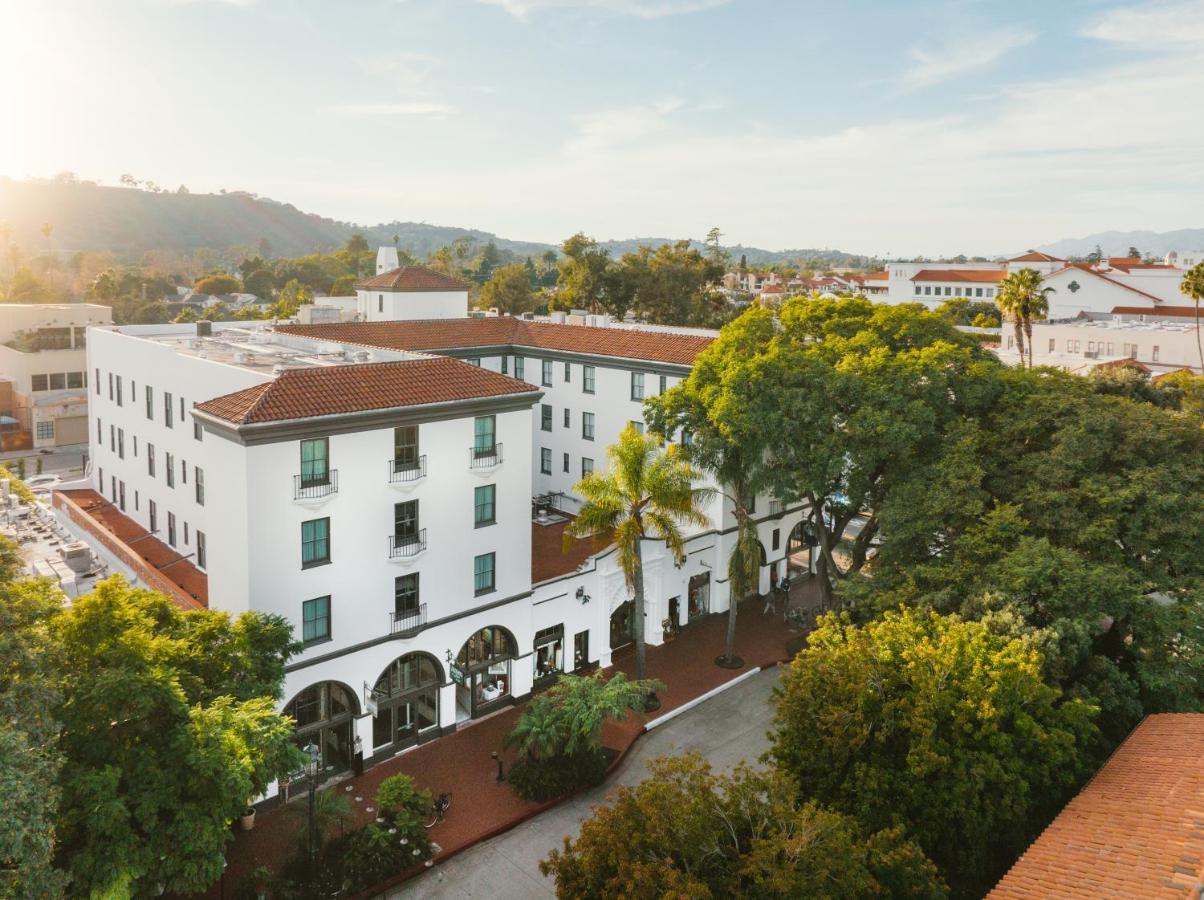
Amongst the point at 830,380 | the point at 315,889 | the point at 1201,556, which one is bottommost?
the point at 315,889

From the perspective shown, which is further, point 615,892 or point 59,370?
point 59,370

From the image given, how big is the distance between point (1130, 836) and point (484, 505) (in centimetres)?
1926

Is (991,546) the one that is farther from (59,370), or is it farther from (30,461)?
(59,370)

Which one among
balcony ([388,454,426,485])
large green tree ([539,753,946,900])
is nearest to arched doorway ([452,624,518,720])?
balcony ([388,454,426,485])

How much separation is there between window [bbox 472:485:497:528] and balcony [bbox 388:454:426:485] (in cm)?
236

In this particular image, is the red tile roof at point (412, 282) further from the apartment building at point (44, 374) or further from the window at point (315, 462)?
the apartment building at point (44, 374)

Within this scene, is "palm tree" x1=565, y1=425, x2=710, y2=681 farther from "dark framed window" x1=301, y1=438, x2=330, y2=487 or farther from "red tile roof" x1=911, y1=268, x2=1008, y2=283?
"red tile roof" x1=911, y1=268, x2=1008, y2=283

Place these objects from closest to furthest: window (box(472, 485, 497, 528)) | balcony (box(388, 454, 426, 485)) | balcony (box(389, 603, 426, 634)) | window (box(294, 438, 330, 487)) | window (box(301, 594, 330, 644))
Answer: window (box(294, 438, 330, 487)), window (box(301, 594, 330, 644)), balcony (box(388, 454, 426, 485)), balcony (box(389, 603, 426, 634)), window (box(472, 485, 497, 528))

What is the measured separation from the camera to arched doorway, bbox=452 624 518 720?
29.0 meters

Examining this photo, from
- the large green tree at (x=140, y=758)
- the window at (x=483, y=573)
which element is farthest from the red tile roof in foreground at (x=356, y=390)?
the large green tree at (x=140, y=758)

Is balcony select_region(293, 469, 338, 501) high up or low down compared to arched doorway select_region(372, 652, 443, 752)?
up

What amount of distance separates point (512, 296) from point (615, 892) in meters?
75.2

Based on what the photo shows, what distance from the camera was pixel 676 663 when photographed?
34.1m

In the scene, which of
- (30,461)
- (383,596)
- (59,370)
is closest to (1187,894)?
(383,596)
